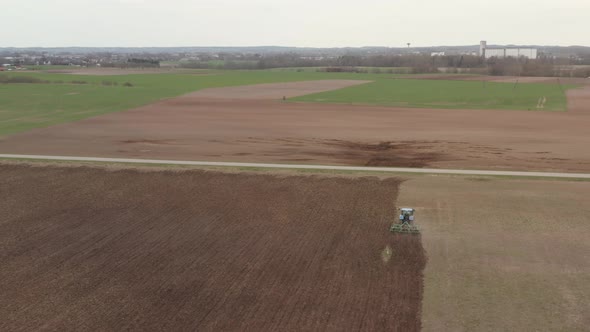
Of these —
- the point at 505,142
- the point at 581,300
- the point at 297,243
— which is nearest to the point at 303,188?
the point at 297,243

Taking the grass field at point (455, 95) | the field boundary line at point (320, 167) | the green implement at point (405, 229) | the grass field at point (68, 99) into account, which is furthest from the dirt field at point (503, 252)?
the grass field at point (68, 99)

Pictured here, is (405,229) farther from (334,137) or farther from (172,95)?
(172,95)

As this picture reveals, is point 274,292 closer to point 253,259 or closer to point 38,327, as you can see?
point 253,259

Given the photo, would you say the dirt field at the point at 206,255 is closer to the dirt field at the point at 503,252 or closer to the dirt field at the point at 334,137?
the dirt field at the point at 503,252

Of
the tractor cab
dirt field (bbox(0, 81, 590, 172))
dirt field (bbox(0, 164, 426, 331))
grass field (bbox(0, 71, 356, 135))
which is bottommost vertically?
dirt field (bbox(0, 164, 426, 331))

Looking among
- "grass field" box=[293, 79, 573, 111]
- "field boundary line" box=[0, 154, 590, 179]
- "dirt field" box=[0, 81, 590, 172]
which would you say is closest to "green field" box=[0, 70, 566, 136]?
"grass field" box=[293, 79, 573, 111]

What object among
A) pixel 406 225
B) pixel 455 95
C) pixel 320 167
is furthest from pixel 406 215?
pixel 455 95

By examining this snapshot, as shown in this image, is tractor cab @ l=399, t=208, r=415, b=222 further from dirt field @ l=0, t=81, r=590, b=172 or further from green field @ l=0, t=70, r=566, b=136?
green field @ l=0, t=70, r=566, b=136
